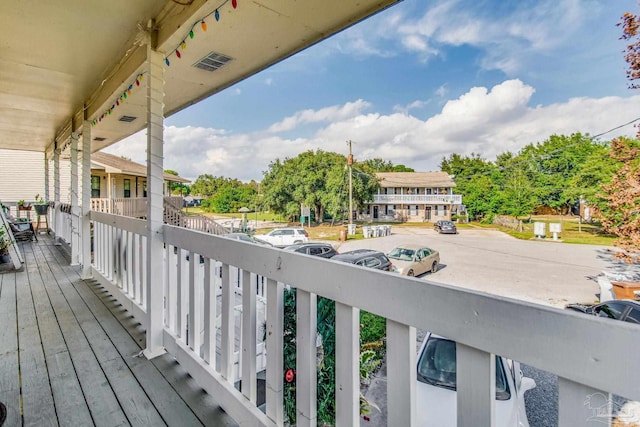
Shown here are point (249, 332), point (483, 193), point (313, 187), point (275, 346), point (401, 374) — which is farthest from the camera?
point (313, 187)

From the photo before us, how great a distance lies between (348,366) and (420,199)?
8891 millimetres

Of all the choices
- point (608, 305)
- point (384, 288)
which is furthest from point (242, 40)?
point (608, 305)

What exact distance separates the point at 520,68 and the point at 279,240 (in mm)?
3482

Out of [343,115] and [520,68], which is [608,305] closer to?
[520,68]

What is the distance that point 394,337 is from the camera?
28.9 inches

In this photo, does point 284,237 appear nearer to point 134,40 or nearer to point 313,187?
point 134,40

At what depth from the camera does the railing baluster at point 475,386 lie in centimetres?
58

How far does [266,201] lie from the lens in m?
12.0

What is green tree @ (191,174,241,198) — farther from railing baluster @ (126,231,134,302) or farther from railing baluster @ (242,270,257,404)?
railing baluster @ (242,270,257,404)

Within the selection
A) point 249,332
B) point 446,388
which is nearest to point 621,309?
point 446,388

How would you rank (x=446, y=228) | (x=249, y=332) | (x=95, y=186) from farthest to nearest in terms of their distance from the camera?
(x=95, y=186), (x=446, y=228), (x=249, y=332)

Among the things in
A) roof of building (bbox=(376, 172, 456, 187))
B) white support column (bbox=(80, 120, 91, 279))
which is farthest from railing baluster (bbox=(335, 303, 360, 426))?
roof of building (bbox=(376, 172, 456, 187))

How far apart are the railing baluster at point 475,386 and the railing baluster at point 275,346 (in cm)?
62

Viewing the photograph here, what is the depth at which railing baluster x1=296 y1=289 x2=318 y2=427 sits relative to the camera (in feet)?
3.19
